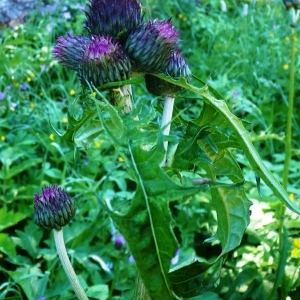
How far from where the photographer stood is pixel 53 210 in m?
1.07

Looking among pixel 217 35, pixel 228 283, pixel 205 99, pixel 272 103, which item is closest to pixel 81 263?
pixel 228 283

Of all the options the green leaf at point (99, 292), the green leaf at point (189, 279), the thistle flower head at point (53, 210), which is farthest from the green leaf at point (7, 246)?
the green leaf at point (189, 279)

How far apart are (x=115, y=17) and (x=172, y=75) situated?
0.14 meters

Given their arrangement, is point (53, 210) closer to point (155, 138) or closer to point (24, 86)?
point (155, 138)

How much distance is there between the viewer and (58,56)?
0.98 metres

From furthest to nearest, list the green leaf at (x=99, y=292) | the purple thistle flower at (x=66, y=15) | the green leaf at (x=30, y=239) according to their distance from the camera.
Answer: the purple thistle flower at (x=66, y=15)
the green leaf at (x=30, y=239)
the green leaf at (x=99, y=292)

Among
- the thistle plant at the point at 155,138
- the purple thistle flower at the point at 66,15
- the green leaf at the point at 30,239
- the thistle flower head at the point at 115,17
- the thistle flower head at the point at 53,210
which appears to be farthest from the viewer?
the purple thistle flower at the point at 66,15

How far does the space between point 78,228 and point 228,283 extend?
52 cm

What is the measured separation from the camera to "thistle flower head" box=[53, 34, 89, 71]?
3.15ft

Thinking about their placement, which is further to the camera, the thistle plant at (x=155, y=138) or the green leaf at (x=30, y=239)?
the green leaf at (x=30, y=239)

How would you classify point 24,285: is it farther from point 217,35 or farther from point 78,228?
point 217,35

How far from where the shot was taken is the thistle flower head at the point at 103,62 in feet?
2.96

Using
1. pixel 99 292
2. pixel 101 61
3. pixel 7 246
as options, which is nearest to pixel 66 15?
pixel 7 246

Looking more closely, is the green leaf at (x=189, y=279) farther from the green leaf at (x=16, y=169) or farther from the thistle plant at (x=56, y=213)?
the green leaf at (x=16, y=169)
